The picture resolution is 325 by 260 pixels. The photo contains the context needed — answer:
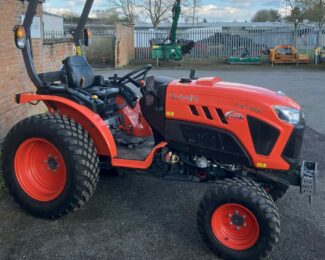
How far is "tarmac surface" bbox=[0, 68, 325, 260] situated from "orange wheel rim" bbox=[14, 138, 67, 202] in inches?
9.9

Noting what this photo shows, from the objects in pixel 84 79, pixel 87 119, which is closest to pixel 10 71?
pixel 84 79

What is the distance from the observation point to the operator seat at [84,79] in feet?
13.8

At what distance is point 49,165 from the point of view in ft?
13.1

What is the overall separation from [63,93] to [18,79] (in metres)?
2.64

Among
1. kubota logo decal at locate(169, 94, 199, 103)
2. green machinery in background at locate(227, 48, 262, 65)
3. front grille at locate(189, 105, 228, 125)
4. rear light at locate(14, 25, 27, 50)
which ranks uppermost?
rear light at locate(14, 25, 27, 50)

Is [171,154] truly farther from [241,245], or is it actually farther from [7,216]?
[7,216]

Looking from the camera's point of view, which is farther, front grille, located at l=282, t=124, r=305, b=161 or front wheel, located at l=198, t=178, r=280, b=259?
front grille, located at l=282, t=124, r=305, b=161

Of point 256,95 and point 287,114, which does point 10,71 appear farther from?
point 287,114

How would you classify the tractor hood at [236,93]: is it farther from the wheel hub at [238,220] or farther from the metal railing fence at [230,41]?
the metal railing fence at [230,41]

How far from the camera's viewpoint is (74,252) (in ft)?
11.0

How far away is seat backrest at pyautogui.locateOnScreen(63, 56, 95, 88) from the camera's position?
419 cm

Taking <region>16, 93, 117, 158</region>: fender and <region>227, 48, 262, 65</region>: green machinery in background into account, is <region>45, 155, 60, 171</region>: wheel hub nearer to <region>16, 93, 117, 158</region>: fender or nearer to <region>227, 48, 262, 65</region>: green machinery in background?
<region>16, 93, 117, 158</region>: fender

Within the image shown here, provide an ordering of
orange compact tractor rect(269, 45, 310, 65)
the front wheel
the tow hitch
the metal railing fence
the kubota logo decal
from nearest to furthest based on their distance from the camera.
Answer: the front wheel → the tow hitch → the kubota logo decal → orange compact tractor rect(269, 45, 310, 65) → the metal railing fence

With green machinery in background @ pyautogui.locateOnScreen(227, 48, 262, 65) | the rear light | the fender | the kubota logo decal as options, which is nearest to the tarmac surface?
the fender
